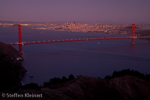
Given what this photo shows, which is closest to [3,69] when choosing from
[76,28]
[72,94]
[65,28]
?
[72,94]

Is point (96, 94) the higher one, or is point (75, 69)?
point (96, 94)

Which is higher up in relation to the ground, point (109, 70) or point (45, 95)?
point (45, 95)

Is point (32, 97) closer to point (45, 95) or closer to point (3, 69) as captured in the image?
point (45, 95)

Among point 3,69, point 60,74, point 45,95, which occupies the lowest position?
point 60,74

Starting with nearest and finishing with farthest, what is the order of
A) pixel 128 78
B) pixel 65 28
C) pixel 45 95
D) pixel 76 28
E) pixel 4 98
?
pixel 4 98 → pixel 45 95 → pixel 128 78 → pixel 65 28 → pixel 76 28

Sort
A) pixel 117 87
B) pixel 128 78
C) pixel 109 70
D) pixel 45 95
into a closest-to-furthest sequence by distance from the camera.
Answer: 1. pixel 45 95
2. pixel 117 87
3. pixel 128 78
4. pixel 109 70

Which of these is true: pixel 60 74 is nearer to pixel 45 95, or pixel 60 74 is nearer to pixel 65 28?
pixel 45 95

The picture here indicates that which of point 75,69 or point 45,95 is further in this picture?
point 75,69

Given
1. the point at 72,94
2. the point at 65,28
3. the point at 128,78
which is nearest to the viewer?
the point at 72,94

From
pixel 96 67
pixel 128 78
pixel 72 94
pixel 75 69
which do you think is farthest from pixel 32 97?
pixel 96 67
